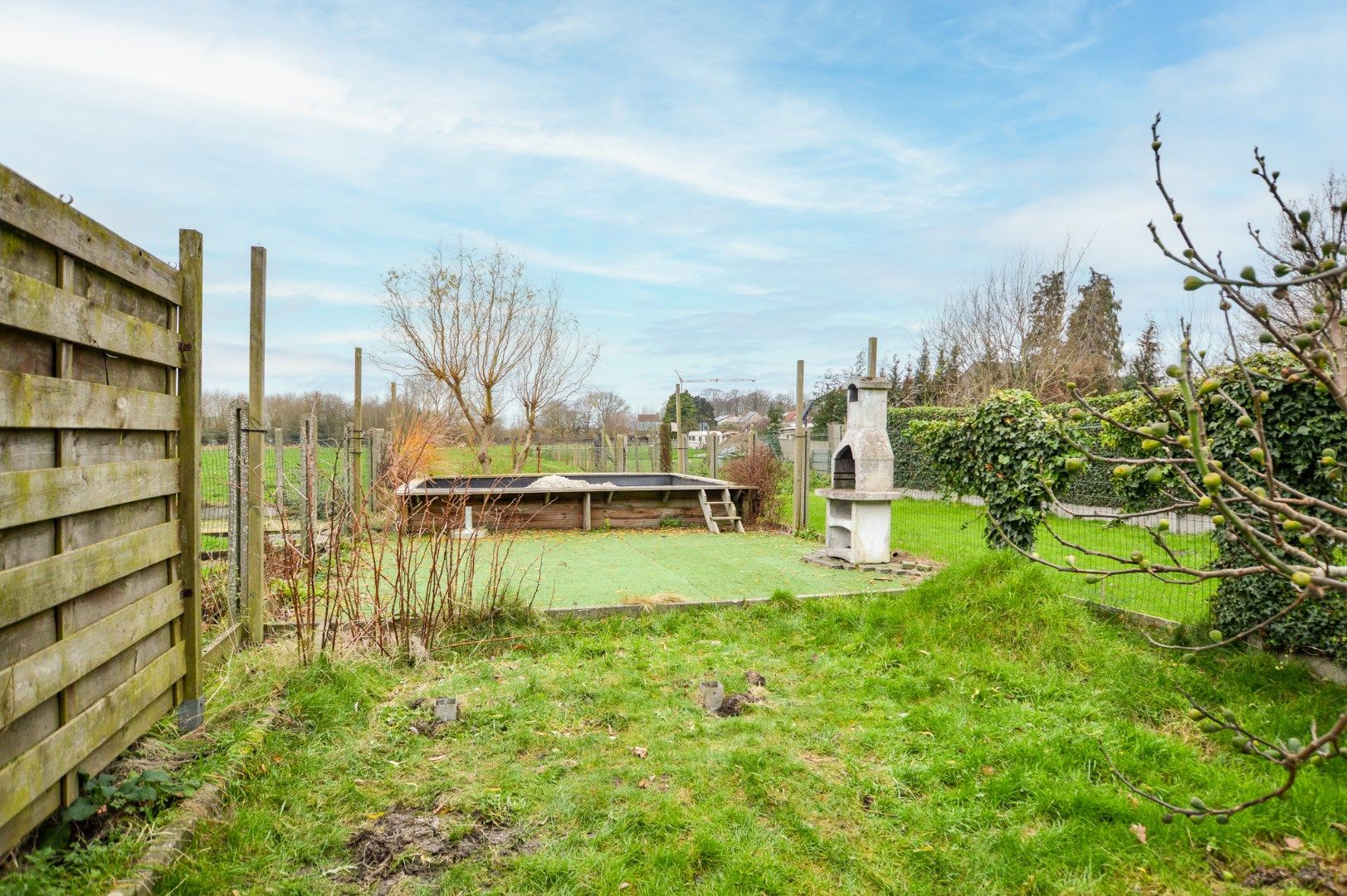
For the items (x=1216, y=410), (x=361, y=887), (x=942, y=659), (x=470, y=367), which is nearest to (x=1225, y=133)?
(x=1216, y=410)

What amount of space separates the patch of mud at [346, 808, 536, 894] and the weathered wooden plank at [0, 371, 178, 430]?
1.74 metres

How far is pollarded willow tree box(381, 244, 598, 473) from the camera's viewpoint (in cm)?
1784

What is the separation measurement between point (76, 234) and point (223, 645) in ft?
9.58

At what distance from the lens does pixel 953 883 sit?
2625 millimetres

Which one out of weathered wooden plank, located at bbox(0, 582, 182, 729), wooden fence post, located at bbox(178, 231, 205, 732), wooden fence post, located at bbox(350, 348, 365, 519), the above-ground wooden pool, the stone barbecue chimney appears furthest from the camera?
the above-ground wooden pool

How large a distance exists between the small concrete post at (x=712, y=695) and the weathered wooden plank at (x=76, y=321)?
3067 mm

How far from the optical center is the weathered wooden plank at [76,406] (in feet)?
6.46

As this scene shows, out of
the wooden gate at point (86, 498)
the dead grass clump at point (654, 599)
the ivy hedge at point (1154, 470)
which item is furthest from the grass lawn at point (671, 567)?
the wooden gate at point (86, 498)

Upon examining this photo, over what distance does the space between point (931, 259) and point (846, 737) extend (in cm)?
2084

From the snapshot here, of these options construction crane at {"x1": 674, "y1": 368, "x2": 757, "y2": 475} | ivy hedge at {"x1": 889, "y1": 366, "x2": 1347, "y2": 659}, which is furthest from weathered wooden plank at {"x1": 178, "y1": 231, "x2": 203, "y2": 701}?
construction crane at {"x1": 674, "y1": 368, "x2": 757, "y2": 475}

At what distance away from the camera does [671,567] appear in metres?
8.62

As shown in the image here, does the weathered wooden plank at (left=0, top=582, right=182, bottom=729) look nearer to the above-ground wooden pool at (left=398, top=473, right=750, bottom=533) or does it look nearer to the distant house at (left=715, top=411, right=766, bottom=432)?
the above-ground wooden pool at (left=398, top=473, right=750, bottom=533)

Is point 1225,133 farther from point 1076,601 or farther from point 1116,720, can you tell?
point 1076,601

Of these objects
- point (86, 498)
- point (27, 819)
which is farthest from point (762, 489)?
point (27, 819)
